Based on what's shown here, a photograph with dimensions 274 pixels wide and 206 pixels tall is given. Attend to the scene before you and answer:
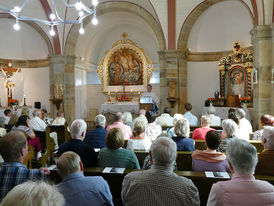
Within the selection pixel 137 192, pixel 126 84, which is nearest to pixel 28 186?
pixel 137 192

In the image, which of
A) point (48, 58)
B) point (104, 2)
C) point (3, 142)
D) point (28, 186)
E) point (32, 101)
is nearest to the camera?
point (28, 186)

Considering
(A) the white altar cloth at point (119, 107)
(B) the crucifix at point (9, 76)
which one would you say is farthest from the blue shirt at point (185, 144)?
(B) the crucifix at point (9, 76)

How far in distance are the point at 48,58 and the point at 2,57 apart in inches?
105

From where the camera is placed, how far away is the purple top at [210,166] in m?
3.03

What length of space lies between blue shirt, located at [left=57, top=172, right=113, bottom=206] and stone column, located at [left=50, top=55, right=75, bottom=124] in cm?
1116

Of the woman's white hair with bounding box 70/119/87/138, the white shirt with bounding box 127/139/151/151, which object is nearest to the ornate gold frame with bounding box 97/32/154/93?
the white shirt with bounding box 127/139/151/151

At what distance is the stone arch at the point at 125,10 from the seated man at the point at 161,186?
31.2 ft

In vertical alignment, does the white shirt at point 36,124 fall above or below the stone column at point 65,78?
below

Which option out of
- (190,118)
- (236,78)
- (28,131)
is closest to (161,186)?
(28,131)

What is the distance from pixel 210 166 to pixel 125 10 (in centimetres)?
1044

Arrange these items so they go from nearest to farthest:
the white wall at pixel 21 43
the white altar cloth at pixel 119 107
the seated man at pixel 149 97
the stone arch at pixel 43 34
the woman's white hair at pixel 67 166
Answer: the woman's white hair at pixel 67 166
the stone arch at pixel 43 34
the seated man at pixel 149 97
the white altar cloth at pixel 119 107
the white wall at pixel 21 43

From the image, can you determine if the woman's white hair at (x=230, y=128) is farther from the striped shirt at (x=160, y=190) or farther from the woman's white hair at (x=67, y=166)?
the woman's white hair at (x=67, y=166)

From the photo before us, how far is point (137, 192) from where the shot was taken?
206 cm

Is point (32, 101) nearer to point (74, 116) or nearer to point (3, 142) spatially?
point (74, 116)
